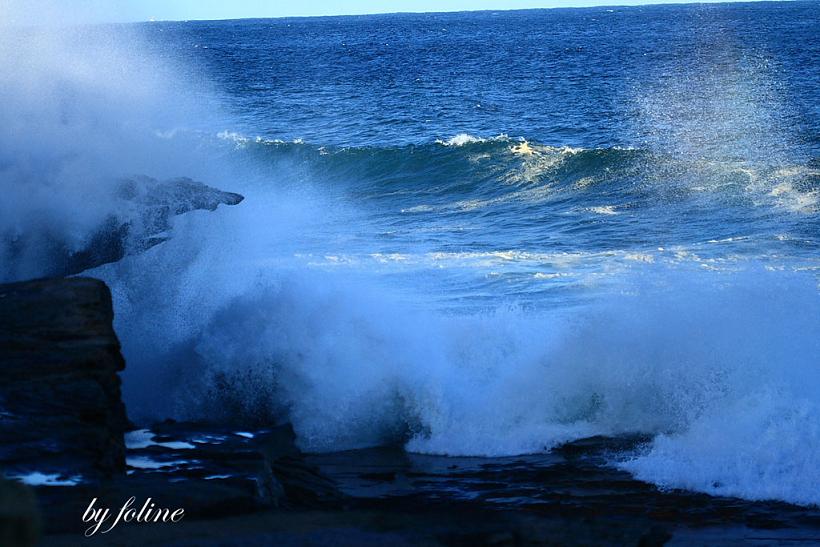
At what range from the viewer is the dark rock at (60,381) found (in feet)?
16.4

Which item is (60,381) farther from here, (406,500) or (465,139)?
(465,139)

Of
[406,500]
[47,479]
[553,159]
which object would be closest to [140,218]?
[406,500]

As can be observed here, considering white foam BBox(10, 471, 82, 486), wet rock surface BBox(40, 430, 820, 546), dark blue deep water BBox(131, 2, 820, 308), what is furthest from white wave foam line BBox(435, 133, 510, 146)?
white foam BBox(10, 471, 82, 486)

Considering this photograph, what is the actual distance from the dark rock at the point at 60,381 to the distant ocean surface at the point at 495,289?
177cm

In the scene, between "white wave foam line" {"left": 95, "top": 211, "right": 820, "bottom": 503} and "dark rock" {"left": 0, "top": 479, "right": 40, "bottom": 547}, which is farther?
"white wave foam line" {"left": 95, "top": 211, "right": 820, "bottom": 503}

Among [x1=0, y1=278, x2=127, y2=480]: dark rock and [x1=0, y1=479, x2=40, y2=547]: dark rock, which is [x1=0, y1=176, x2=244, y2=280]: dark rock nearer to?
[x1=0, y1=278, x2=127, y2=480]: dark rock

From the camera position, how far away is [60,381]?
544cm

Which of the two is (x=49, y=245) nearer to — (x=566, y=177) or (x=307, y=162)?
(x=566, y=177)

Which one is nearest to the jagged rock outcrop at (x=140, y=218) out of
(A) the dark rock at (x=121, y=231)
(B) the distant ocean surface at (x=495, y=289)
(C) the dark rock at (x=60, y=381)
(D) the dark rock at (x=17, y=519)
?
(A) the dark rock at (x=121, y=231)

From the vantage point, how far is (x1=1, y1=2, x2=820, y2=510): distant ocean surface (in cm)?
→ 738

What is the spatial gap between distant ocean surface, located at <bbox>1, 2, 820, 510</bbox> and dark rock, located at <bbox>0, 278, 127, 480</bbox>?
177cm

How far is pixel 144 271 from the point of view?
8.59 m

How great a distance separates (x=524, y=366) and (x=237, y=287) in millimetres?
2383

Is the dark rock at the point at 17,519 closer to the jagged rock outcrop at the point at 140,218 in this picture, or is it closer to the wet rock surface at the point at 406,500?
the wet rock surface at the point at 406,500
